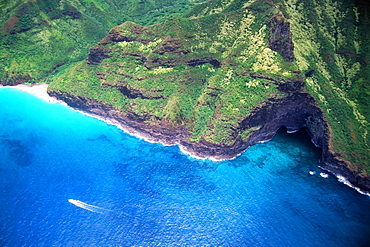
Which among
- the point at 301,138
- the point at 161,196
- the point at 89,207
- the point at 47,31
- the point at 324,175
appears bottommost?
the point at 89,207

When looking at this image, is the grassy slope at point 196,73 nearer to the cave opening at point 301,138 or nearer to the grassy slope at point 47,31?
the cave opening at point 301,138

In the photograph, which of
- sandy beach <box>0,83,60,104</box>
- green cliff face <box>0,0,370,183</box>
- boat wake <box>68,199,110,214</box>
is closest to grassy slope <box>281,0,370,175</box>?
green cliff face <box>0,0,370,183</box>

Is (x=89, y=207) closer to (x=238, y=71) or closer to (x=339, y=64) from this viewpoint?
(x=238, y=71)

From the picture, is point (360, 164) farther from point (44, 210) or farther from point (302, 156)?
point (44, 210)

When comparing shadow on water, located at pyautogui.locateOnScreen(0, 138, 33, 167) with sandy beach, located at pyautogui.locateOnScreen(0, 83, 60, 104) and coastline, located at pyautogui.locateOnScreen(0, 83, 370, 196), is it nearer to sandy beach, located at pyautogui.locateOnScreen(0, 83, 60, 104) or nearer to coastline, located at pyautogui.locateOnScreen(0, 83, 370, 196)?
coastline, located at pyautogui.locateOnScreen(0, 83, 370, 196)

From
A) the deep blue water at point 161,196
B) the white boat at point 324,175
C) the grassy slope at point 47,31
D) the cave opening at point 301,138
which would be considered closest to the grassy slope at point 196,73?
the deep blue water at point 161,196

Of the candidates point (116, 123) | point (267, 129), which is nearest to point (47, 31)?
point (116, 123)
